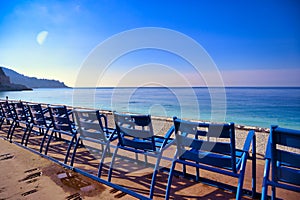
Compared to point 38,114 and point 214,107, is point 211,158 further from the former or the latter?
point 214,107

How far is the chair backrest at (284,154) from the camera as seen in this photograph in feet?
4.14

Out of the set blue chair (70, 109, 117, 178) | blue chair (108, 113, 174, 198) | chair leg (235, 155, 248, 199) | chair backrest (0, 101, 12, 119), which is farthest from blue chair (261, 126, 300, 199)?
chair backrest (0, 101, 12, 119)

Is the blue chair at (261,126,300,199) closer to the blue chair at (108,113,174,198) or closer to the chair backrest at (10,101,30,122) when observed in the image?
the blue chair at (108,113,174,198)

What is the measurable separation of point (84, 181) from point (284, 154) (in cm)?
211

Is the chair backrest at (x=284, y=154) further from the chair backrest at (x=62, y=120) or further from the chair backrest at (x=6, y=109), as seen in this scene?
the chair backrest at (x=6, y=109)

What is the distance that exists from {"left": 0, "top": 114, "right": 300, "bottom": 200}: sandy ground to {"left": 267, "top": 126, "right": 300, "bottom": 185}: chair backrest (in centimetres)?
72

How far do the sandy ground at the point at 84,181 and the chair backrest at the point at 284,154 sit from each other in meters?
0.72

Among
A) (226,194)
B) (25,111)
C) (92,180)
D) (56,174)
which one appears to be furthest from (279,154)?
(25,111)

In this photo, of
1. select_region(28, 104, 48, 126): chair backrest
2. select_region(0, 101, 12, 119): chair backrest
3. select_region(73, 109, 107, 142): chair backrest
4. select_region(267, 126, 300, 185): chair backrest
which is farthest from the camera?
select_region(0, 101, 12, 119): chair backrest

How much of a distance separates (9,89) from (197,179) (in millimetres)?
127727

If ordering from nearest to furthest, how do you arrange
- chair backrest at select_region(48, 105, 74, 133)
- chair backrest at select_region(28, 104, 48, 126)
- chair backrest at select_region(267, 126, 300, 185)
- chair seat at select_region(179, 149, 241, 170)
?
chair backrest at select_region(267, 126, 300, 185) → chair seat at select_region(179, 149, 241, 170) → chair backrest at select_region(48, 105, 74, 133) → chair backrest at select_region(28, 104, 48, 126)

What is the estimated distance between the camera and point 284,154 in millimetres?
1381

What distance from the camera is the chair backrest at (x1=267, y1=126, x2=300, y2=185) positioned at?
126 centimetres

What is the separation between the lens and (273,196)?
163cm
